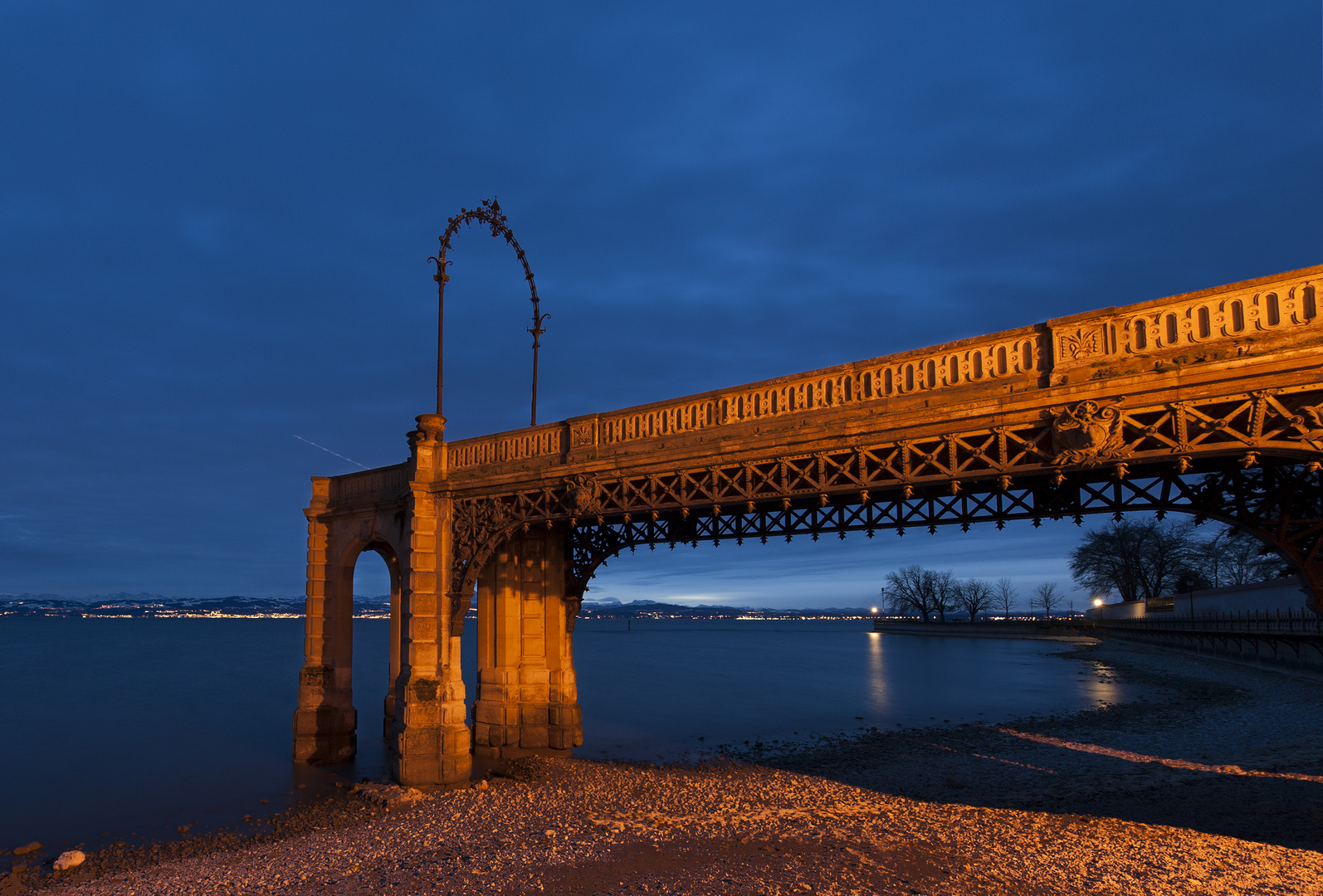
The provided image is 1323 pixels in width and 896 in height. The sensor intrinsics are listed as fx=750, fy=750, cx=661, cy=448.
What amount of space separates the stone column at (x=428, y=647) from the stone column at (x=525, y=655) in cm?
204

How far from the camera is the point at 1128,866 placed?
462 inches

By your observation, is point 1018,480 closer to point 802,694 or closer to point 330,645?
point 330,645

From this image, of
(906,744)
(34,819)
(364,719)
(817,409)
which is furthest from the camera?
(364,719)

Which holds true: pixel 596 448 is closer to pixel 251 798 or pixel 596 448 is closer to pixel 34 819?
pixel 251 798

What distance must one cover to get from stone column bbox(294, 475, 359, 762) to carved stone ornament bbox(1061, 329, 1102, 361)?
21.2 m

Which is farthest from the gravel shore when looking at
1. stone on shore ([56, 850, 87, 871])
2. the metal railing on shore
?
the metal railing on shore

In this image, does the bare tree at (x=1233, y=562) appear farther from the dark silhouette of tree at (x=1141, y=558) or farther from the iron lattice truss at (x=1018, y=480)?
the iron lattice truss at (x=1018, y=480)

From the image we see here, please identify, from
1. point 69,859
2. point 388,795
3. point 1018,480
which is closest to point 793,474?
point 1018,480

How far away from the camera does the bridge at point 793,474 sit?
1066cm

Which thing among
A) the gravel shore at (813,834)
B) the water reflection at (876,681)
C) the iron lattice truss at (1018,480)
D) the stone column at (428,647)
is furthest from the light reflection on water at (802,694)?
the iron lattice truss at (1018,480)

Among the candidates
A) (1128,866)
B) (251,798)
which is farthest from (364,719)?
(1128,866)

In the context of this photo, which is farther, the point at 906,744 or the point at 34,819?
the point at 906,744

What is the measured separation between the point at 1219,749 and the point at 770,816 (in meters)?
15.4

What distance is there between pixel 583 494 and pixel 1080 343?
10.6 m
